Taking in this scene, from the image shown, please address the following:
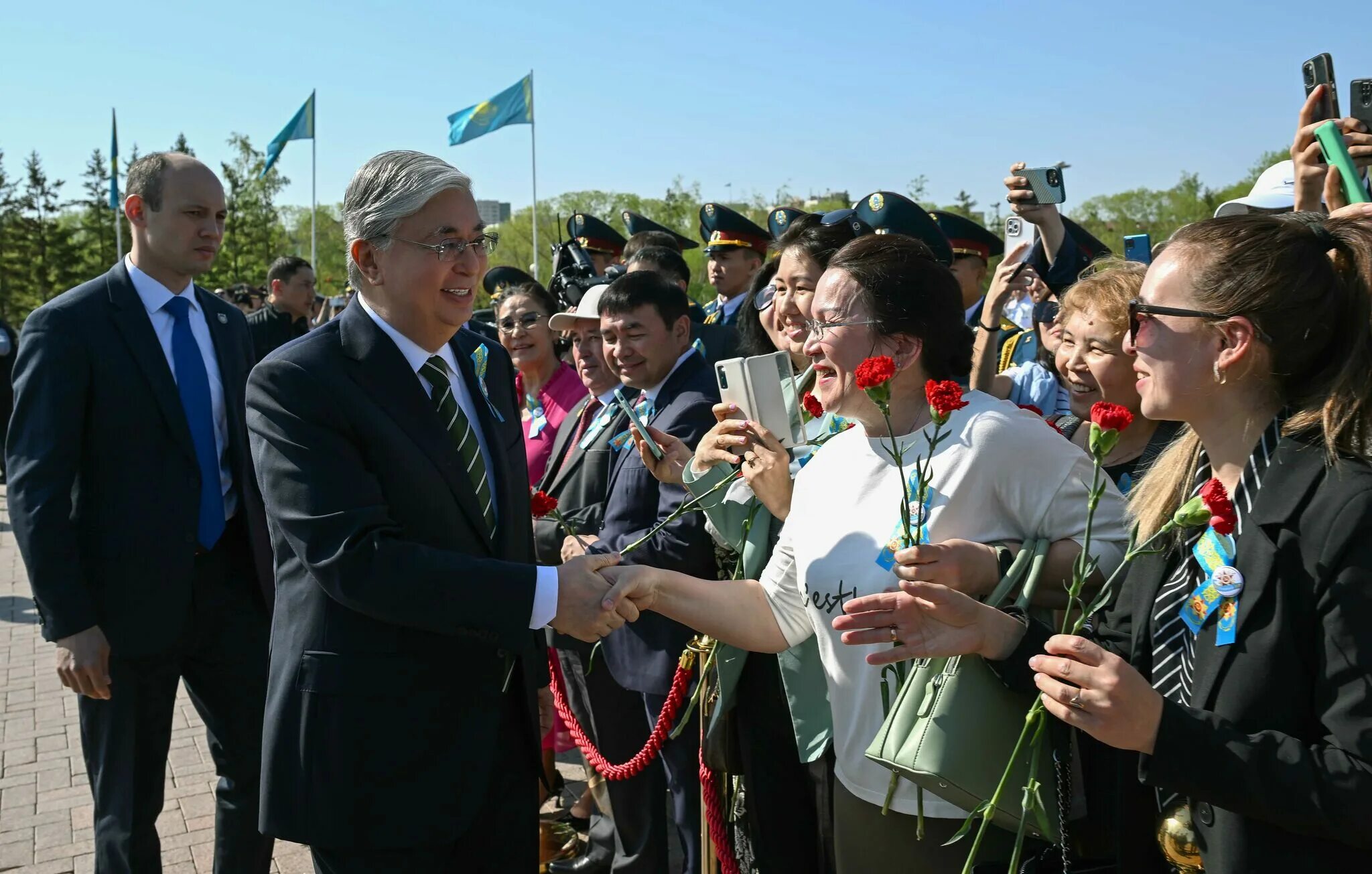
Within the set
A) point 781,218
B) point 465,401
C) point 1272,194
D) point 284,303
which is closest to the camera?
point 465,401

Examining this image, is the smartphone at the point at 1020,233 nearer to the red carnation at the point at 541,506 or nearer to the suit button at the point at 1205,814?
the red carnation at the point at 541,506

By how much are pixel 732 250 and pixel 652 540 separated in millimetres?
3515

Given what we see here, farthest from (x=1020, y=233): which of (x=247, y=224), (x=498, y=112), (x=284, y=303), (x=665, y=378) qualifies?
(x=247, y=224)

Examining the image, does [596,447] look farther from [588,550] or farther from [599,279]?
[599,279]

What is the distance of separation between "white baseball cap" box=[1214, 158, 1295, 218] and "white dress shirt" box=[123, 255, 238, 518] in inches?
134

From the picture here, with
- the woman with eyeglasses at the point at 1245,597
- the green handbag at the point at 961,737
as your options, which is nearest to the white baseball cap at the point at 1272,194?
the woman with eyeglasses at the point at 1245,597

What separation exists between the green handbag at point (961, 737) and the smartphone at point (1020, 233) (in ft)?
7.95

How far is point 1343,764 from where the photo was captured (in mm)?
1648

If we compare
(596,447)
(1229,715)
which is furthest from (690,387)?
(1229,715)

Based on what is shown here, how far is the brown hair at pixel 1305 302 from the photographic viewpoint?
1827 mm

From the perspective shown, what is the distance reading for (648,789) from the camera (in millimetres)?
4152

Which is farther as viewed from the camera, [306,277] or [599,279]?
[306,277]

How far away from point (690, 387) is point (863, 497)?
178 cm

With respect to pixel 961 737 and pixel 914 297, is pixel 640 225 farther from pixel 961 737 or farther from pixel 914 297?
pixel 961 737
